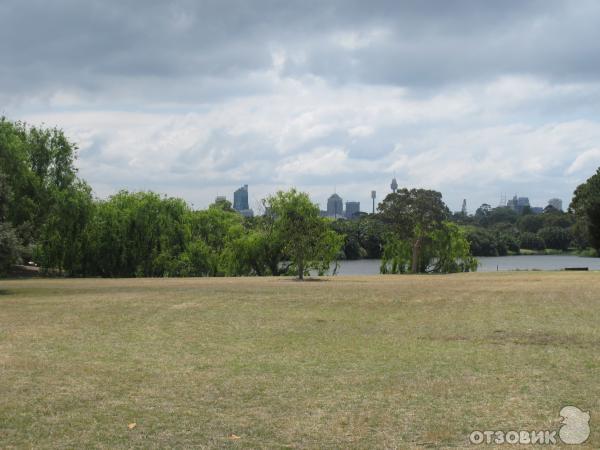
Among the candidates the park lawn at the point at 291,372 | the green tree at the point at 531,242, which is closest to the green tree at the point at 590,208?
the park lawn at the point at 291,372

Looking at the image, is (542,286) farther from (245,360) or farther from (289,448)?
(289,448)

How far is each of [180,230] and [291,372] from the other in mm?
53759

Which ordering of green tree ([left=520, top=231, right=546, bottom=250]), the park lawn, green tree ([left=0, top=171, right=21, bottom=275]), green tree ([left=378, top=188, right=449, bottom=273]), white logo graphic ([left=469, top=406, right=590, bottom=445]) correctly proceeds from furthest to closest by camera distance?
1. green tree ([left=520, top=231, right=546, bottom=250])
2. green tree ([left=378, top=188, right=449, bottom=273])
3. green tree ([left=0, top=171, right=21, bottom=275])
4. the park lawn
5. white logo graphic ([left=469, top=406, right=590, bottom=445])

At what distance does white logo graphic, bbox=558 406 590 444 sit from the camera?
8922mm

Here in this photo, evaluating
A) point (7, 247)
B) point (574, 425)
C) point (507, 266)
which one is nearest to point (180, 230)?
point (7, 247)

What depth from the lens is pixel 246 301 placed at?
86.8ft

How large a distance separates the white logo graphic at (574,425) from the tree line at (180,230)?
3572cm

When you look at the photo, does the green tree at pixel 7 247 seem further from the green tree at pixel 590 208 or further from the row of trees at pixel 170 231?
the green tree at pixel 590 208

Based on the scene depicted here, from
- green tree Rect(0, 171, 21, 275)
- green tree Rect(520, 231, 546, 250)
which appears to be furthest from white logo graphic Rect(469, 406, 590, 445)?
green tree Rect(520, 231, 546, 250)

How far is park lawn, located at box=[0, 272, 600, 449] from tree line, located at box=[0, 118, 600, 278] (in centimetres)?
2400

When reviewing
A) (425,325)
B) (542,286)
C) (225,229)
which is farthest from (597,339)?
(225,229)

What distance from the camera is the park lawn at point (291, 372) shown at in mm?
9445

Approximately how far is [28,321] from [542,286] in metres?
23.3

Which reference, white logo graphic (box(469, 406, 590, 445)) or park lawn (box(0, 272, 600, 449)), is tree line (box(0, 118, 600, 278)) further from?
white logo graphic (box(469, 406, 590, 445))
